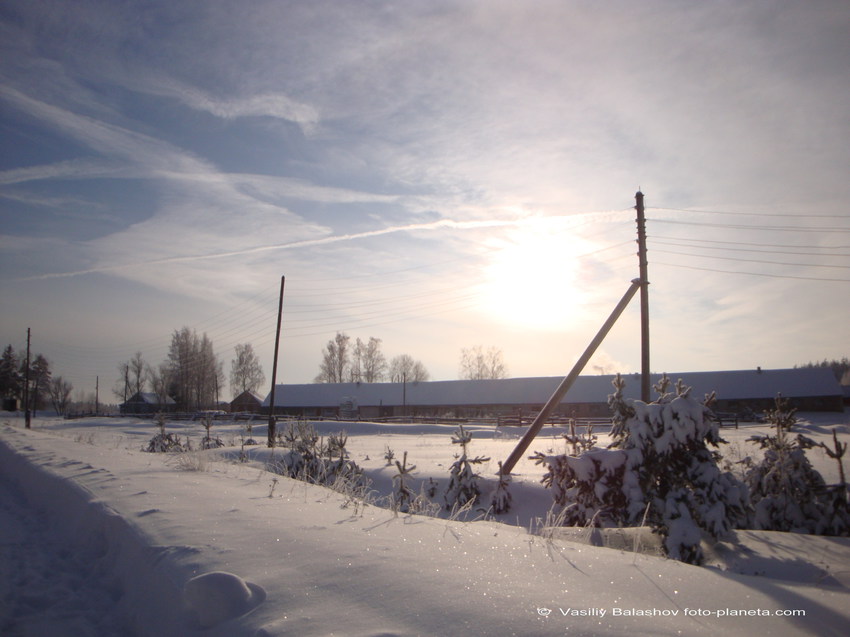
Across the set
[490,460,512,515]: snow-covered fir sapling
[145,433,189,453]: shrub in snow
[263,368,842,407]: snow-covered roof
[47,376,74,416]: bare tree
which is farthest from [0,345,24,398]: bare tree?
[490,460,512,515]: snow-covered fir sapling

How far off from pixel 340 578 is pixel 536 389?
5773 centimetres

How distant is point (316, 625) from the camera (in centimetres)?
284

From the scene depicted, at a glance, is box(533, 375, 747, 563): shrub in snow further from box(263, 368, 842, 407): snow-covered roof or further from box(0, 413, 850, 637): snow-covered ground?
box(263, 368, 842, 407): snow-covered roof

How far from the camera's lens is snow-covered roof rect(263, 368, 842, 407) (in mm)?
51812

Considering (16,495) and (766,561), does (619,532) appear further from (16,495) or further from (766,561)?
(16,495)

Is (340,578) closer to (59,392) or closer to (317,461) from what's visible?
(317,461)

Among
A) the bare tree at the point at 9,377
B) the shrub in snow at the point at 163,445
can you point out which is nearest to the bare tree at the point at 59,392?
the bare tree at the point at 9,377

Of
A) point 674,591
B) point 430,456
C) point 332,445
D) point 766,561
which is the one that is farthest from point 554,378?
point 674,591

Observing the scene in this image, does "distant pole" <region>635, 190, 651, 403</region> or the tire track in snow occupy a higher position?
"distant pole" <region>635, 190, 651, 403</region>

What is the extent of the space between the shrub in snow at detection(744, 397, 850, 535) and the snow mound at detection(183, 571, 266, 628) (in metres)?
10.1

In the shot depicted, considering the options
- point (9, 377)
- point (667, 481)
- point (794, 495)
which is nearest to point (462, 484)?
point (667, 481)

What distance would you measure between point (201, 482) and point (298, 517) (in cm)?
324

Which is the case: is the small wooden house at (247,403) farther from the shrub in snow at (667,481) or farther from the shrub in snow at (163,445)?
the shrub in snow at (667,481)

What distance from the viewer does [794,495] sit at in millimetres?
9875
